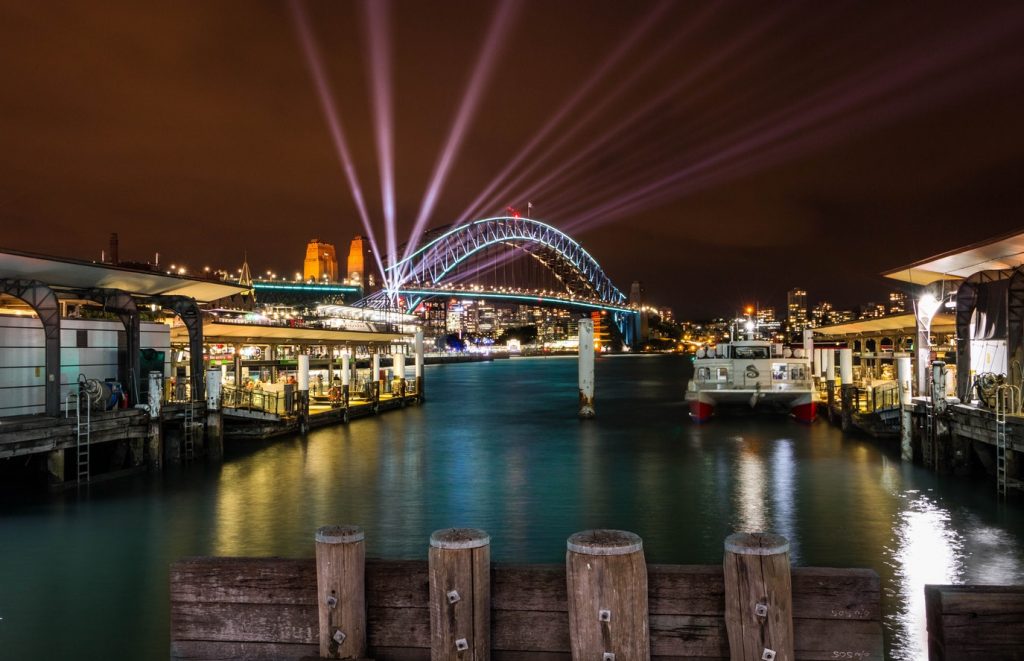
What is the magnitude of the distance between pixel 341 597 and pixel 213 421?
1852cm

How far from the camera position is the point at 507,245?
429ft

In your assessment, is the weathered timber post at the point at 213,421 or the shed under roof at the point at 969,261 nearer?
the shed under roof at the point at 969,261

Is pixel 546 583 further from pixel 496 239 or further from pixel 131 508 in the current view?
pixel 496 239

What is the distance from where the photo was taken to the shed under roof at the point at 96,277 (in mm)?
15773

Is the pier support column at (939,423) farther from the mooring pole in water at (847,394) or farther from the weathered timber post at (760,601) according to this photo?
the weathered timber post at (760,601)

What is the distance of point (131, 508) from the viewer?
14.8 m

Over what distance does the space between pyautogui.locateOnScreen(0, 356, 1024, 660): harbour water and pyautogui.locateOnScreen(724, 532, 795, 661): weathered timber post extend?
4.91 metres

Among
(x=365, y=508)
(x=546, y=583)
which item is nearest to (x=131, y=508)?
(x=365, y=508)

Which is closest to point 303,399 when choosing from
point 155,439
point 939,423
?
point 155,439

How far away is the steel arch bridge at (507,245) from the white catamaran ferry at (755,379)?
72194 mm

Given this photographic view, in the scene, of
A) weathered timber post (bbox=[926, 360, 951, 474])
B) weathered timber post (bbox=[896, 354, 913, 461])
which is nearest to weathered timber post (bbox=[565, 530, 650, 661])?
weathered timber post (bbox=[926, 360, 951, 474])

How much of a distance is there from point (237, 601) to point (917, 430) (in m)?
18.2

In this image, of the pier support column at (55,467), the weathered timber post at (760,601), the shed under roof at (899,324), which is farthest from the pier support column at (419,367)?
the weathered timber post at (760,601)

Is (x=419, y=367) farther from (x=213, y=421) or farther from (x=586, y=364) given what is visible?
(x=213, y=421)
